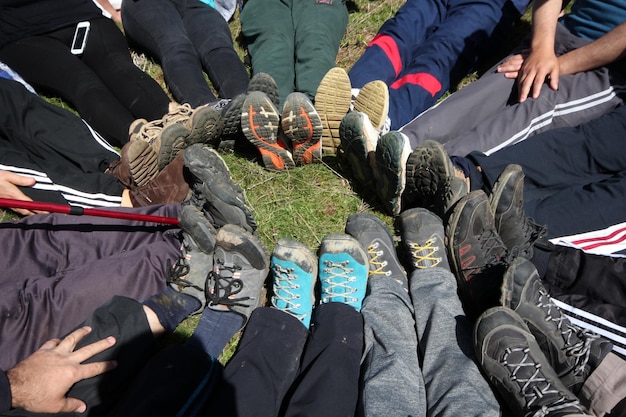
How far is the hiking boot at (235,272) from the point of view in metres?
2.62

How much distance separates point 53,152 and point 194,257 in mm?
1213

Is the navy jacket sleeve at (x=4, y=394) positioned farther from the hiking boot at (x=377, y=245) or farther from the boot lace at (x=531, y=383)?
the boot lace at (x=531, y=383)

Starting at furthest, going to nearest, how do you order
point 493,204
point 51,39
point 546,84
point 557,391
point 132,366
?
point 51,39
point 546,84
point 493,204
point 132,366
point 557,391

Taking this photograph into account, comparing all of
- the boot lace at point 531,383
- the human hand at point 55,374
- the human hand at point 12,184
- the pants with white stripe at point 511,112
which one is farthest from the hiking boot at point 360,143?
the human hand at point 12,184

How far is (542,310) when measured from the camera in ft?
7.44

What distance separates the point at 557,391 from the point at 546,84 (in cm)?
205

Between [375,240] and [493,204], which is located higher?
Result: [493,204]

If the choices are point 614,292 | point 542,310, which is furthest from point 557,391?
point 614,292

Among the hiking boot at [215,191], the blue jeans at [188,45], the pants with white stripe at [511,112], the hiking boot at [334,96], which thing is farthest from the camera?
the blue jeans at [188,45]

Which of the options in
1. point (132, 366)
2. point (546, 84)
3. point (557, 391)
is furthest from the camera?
point (546, 84)

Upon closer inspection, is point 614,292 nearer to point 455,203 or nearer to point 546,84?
point 455,203

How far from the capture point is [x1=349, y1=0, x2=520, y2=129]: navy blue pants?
3.51m

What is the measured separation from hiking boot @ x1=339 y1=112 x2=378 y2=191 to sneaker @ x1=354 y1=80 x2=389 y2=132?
0.11 m

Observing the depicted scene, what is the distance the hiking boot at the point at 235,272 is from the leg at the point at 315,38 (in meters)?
1.31
